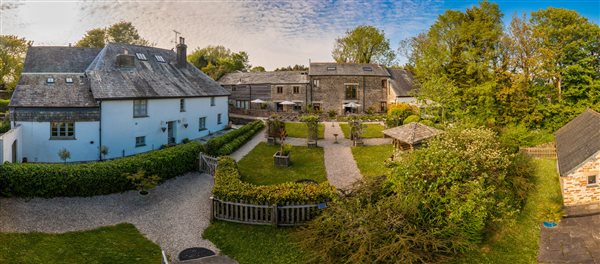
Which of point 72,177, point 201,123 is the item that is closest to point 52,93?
point 72,177

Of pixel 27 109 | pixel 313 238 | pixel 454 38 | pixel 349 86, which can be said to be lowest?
pixel 313 238

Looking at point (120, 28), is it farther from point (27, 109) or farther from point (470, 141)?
point (470, 141)

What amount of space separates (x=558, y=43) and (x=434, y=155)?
2434 cm

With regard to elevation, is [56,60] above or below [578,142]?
above

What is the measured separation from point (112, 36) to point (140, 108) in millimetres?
47042

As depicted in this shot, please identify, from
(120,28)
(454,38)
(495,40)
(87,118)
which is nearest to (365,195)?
(87,118)

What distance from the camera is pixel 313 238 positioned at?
38.0 ft

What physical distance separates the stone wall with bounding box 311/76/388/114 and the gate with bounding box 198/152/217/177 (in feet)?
105

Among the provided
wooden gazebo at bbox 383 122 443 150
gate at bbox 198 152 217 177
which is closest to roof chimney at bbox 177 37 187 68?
gate at bbox 198 152 217 177

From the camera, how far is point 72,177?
16.7 m

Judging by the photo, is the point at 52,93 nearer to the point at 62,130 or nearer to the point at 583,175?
the point at 62,130

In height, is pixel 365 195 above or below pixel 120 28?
below

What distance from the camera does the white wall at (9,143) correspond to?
1772 centimetres

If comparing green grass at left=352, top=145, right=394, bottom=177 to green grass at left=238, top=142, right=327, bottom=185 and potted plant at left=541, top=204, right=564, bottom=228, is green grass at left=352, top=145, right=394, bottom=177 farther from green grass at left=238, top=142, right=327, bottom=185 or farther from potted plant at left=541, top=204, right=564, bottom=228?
potted plant at left=541, top=204, right=564, bottom=228
